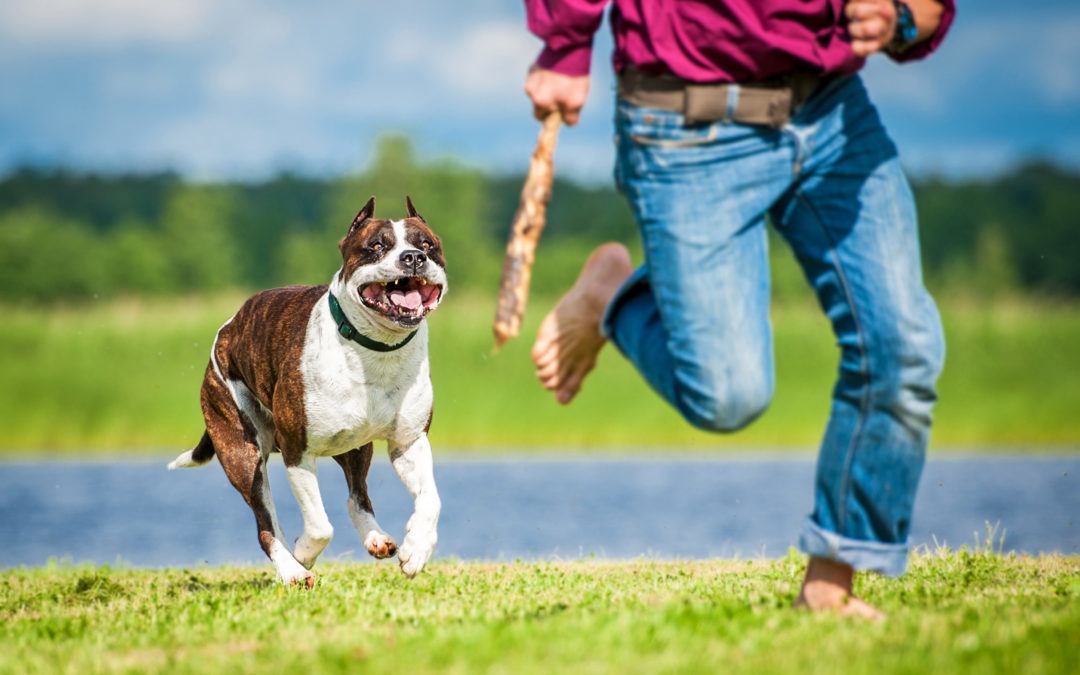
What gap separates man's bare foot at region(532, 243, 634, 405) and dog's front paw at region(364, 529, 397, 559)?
1.93 m

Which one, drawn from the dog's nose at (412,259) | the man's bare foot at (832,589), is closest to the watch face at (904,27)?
the man's bare foot at (832,589)

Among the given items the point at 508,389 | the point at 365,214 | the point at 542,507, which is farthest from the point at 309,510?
the point at 508,389

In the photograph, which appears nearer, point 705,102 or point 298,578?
point 705,102

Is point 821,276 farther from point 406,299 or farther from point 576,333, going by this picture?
point 406,299

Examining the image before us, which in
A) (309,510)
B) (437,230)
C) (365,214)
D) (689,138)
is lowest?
(437,230)

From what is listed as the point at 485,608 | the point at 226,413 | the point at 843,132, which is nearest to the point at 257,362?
the point at 226,413

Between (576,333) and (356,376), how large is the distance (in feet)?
5.02

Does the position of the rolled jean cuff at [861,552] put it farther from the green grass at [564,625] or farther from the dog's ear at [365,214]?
the dog's ear at [365,214]

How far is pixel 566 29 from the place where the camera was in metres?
3.90

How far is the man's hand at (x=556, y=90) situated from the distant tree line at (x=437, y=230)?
106 feet

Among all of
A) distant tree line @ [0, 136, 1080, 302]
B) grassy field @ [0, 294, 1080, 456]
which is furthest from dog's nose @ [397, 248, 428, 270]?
distant tree line @ [0, 136, 1080, 302]

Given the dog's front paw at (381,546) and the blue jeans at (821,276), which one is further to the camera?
the dog's front paw at (381,546)

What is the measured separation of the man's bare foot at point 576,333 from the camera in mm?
4703

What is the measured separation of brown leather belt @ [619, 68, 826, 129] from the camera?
402 centimetres
